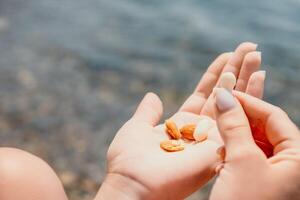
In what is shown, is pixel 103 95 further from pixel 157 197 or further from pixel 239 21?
pixel 157 197

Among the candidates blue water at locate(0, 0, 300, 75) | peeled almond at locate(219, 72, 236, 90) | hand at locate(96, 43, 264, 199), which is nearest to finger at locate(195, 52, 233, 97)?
hand at locate(96, 43, 264, 199)

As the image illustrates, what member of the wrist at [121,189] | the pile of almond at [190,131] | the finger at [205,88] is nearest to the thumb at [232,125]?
the pile of almond at [190,131]

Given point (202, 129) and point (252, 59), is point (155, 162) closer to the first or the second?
point (202, 129)

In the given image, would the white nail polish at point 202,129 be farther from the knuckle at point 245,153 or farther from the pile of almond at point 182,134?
the knuckle at point 245,153

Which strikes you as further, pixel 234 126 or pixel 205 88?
pixel 205 88

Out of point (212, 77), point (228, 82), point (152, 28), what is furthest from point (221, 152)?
point (152, 28)

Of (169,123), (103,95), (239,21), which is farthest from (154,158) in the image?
(239,21)
